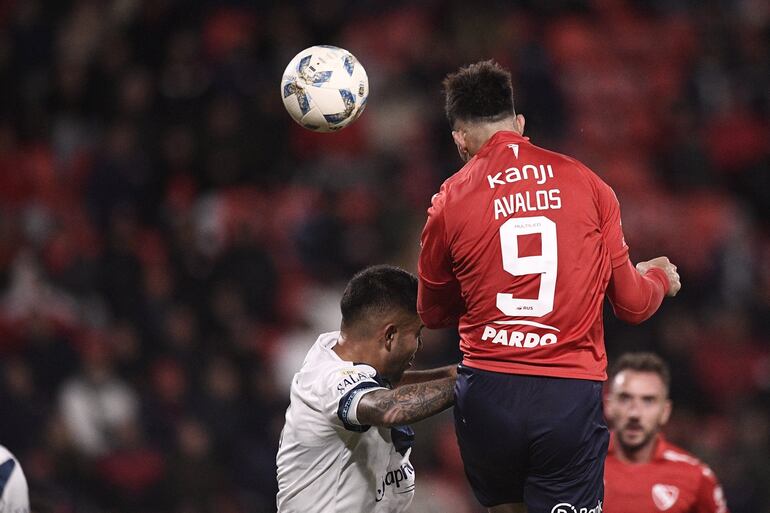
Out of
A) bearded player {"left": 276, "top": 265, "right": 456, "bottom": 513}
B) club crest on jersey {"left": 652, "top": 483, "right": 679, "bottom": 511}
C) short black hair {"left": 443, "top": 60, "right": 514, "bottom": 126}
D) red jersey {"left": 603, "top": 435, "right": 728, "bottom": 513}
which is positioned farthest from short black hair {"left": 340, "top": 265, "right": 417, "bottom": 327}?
club crest on jersey {"left": 652, "top": 483, "right": 679, "bottom": 511}

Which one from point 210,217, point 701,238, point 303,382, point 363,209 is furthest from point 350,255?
point 303,382

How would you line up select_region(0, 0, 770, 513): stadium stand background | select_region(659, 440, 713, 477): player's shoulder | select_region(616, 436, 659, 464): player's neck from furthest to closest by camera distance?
select_region(0, 0, 770, 513): stadium stand background
select_region(616, 436, 659, 464): player's neck
select_region(659, 440, 713, 477): player's shoulder

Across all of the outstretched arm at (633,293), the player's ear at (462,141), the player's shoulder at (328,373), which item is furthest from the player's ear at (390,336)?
the outstretched arm at (633,293)

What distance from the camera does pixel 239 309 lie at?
1052 cm

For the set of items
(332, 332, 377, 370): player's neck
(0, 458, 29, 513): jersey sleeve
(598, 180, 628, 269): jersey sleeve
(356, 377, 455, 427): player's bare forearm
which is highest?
(598, 180, 628, 269): jersey sleeve

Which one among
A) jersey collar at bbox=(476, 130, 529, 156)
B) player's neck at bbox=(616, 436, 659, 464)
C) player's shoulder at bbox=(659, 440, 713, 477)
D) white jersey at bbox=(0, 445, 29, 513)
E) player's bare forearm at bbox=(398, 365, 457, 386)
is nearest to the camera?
jersey collar at bbox=(476, 130, 529, 156)

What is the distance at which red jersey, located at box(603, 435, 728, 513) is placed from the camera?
6270mm

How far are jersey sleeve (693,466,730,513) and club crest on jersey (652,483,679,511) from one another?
4.4 inches

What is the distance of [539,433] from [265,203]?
6.96m

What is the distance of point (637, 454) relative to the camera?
21.2ft

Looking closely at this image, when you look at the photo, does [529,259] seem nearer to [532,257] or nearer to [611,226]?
[532,257]

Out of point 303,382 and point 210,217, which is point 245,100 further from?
point 303,382

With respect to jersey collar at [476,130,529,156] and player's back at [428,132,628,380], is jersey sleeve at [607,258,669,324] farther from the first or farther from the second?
jersey collar at [476,130,529,156]

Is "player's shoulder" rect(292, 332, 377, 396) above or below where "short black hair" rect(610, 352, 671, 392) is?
above
